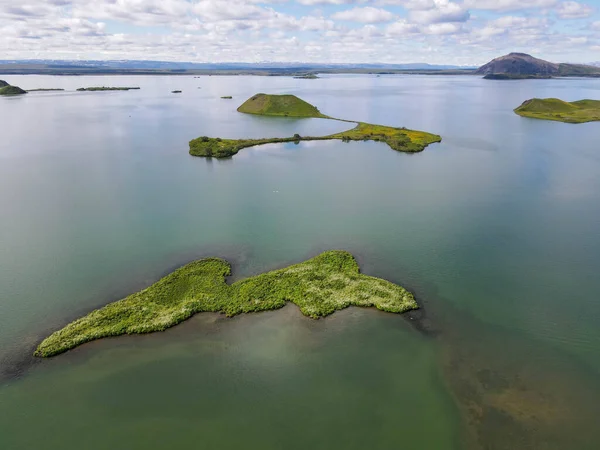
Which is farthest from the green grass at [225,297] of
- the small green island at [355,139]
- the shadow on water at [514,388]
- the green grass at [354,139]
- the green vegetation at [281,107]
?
the green vegetation at [281,107]

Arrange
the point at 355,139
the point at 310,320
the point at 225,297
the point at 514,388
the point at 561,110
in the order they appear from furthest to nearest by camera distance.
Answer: the point at 561,110 → the point at 355,139 → the point at 225,297 → the point at 310,320 → the point at 514,388

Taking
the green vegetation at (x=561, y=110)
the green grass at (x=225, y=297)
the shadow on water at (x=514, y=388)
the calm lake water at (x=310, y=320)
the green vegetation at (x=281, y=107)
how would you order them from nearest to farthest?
the shadow on water at (x=514, y=388) < the calm lake water at (x=310, y=320) < the green grass at (x=225, y=297) < the green vegetation at (x=561, y=110) < the green vegetation at (x=281, y=107)

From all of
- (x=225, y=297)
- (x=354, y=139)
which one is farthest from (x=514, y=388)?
(x=354, y=139)

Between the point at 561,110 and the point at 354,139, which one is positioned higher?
the point at 561,110

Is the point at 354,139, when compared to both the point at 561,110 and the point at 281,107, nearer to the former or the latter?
the point at 281,107

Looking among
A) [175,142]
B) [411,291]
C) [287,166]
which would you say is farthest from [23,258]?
[175,142]

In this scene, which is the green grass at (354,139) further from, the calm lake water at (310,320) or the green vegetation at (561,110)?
the green vegetation at (561,110)

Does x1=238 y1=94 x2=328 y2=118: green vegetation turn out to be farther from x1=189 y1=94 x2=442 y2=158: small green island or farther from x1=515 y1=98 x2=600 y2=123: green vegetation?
x1=515 y1=98 x2=600 y2=123: green vegetation
